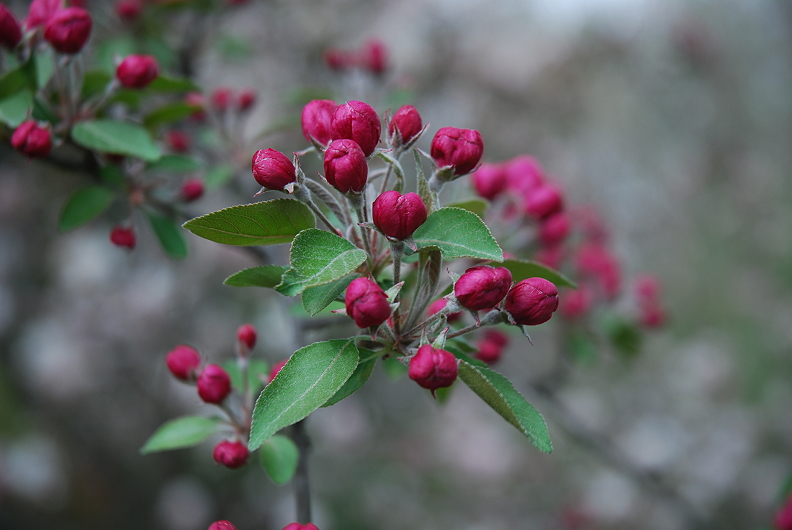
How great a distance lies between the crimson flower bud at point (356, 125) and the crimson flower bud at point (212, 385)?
1.46 feet

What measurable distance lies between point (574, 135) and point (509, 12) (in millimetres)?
1195

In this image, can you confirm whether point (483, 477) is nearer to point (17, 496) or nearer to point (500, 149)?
point (500, 149)

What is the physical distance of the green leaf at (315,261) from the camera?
2.02 ft

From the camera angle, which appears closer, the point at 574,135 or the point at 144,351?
the point at 144,351

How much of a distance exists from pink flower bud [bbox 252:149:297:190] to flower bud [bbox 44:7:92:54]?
0.52 meters

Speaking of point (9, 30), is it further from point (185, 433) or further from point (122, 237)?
point (185, 433)

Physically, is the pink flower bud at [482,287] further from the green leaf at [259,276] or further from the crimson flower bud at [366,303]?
the green leaf at [259,276]

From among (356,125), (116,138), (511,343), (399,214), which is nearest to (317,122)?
(356,125)

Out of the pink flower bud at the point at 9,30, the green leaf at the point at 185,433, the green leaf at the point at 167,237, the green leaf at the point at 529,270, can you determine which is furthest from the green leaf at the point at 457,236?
the pink flower bud at the point at 9,30

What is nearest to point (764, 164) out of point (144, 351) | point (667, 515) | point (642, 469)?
point (667, 515)

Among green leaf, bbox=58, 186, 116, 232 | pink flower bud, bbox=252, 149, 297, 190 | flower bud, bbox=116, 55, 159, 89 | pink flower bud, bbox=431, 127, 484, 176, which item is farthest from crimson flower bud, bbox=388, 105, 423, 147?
green leaf, bbox=58, 186, 116, 232

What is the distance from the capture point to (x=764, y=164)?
18.1ft

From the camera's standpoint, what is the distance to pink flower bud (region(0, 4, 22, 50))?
922 millimetres

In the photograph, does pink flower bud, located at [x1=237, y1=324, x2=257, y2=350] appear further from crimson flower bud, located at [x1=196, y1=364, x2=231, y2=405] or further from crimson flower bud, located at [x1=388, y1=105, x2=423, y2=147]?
crimson flower bud, located at [x1=388, y1=105, x2=423, y2=147]
